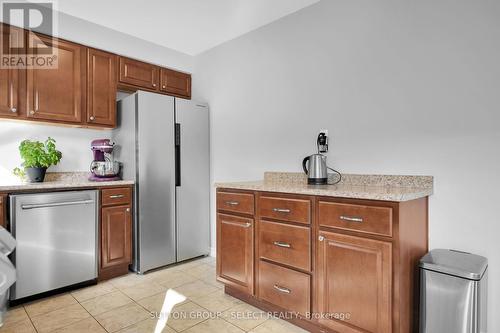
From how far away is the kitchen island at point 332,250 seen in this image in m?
1.56

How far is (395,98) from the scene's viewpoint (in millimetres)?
2092

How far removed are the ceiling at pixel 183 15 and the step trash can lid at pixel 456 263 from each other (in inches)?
85.4

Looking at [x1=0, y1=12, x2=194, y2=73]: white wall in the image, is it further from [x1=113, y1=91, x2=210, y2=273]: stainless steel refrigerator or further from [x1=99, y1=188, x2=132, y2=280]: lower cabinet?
[x1=99, y1=188, x2=132, y2=280]: lower cabinet

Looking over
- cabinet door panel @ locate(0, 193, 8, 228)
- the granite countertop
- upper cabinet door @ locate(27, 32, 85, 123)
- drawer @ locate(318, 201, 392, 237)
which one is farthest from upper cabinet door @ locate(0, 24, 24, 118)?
drawer @ locate(318, 201, 392, 237)

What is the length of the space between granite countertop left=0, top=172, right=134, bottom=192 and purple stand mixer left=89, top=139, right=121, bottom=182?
164 millimetres

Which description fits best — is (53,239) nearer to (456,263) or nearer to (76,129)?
(76,129)

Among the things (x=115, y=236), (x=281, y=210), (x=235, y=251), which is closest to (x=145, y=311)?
(x=235, y=251)

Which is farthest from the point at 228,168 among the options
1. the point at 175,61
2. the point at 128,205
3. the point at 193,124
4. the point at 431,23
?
the point at 431,23

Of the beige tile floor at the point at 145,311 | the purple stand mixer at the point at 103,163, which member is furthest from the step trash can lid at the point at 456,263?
the purple stand mixer at the point at 103,163

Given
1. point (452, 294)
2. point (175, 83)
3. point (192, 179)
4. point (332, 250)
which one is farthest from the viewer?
point (175, 83)

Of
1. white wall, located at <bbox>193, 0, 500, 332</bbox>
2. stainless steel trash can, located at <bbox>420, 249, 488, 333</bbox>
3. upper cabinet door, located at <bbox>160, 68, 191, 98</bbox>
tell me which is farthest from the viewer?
upper cabinet door, located at <bbox>160, 68, 191, 98</bbox>

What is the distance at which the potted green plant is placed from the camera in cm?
252

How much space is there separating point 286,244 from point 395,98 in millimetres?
1276

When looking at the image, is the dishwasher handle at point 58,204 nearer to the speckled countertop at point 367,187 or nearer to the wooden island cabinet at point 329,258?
the speckled countertop at point 367,187
